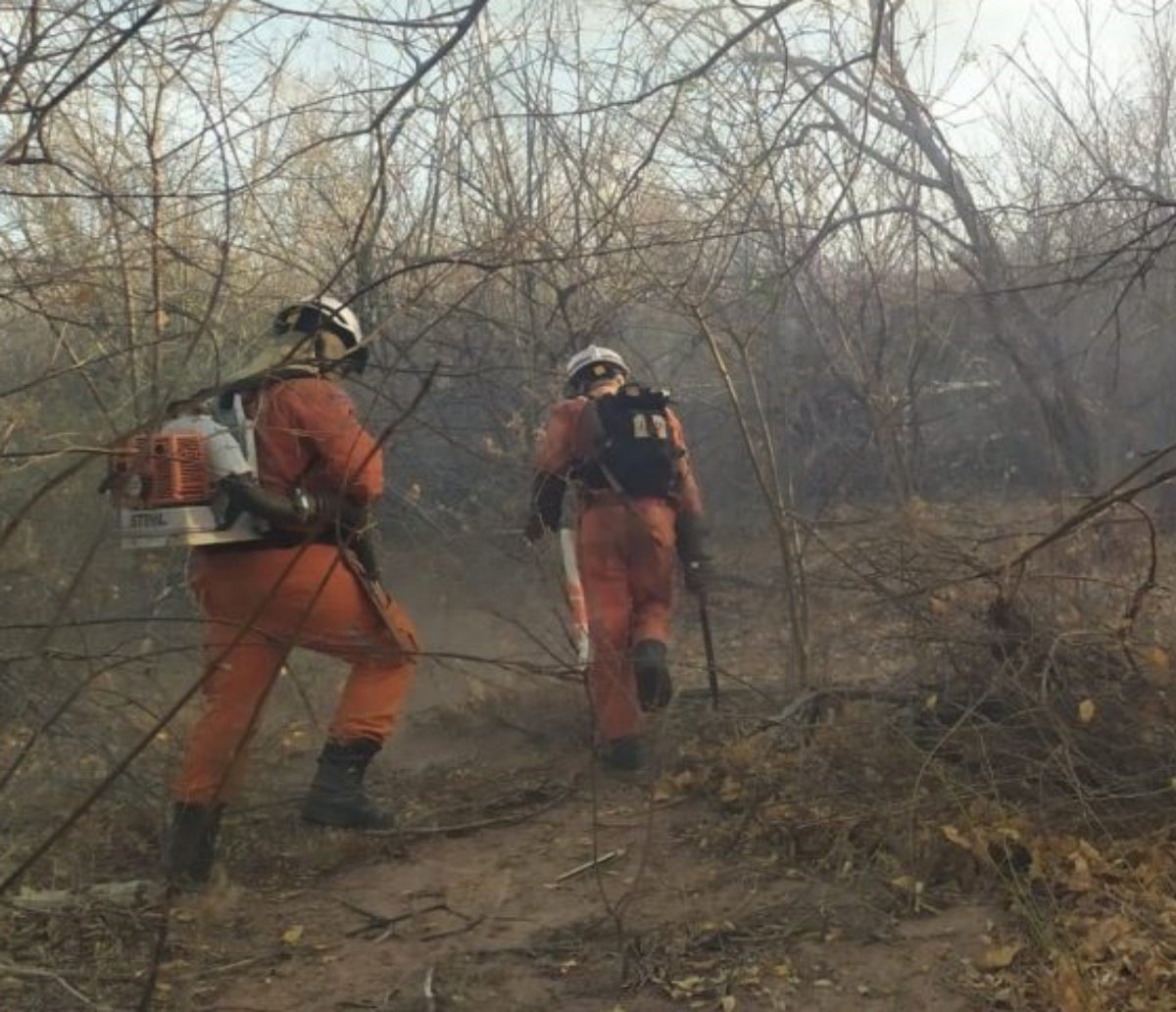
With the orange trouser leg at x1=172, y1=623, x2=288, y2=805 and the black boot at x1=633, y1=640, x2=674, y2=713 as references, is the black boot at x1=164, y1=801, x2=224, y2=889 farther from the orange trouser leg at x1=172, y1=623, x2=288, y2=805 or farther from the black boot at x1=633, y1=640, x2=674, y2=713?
the black boot at x1=633, y1=640, x2=674, y2=713

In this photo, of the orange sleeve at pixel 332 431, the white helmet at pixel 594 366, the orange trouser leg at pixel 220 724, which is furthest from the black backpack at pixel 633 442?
the orange trouser leg at pixel 220 724

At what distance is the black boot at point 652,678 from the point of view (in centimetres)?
542

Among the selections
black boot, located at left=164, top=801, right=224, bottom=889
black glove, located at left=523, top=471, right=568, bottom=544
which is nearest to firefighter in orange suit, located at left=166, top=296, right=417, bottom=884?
black boot, located at left=164, top=801, right=224, bottom=889

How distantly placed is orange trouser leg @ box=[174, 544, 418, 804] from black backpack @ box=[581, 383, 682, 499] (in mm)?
1260

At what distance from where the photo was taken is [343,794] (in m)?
4.44

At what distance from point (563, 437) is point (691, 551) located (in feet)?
2.45

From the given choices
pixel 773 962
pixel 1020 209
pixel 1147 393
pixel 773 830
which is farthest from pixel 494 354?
pixel 1147 393

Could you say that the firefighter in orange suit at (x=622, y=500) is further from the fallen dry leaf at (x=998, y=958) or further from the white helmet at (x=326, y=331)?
the fallen dry leaf at (x=998, y=958)

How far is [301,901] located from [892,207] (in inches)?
183

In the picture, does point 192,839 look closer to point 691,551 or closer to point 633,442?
point 633,442

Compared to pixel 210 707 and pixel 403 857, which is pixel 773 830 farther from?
pixel 210 707

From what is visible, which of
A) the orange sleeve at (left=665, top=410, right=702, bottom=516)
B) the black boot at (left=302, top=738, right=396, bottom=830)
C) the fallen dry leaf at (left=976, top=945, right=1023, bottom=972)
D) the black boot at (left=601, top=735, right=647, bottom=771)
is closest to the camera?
the fallen dry leaf at (left=976, top=945, right=1023, bottom=972)

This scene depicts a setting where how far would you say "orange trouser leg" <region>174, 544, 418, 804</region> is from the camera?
414cm

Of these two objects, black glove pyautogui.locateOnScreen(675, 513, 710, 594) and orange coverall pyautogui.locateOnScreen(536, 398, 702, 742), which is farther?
black glove pyautogui.locateOnScreen(675, 513, 710, 594)
